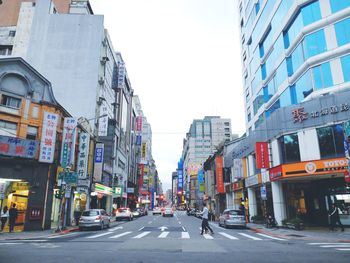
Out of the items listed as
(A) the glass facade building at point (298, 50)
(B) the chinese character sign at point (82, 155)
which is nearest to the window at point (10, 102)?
(B) the chinese character sign at point (82, 155)

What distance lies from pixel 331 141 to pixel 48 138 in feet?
69.4

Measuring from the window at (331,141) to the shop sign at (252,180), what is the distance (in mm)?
7995

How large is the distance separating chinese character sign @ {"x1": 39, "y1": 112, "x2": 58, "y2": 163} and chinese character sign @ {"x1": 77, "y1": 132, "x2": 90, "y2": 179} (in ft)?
21.5

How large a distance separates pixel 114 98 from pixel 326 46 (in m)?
37.0

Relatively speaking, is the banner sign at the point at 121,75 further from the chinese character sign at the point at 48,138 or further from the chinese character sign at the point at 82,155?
the chinese character sign at the point at 48,138

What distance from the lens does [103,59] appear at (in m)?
42.2

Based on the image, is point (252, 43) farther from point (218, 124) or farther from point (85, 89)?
point (218, 124)

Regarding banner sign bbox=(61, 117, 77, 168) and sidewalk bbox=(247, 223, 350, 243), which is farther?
banner sign bbox=(61, 117, 77, 168)

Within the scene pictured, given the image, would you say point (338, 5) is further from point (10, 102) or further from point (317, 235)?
point (10, 102)

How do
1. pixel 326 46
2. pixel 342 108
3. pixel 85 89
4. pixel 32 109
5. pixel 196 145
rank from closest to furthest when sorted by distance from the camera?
pixel 342 108 < pixel 32 109 < pixel 326 46 < pixel 85 89 < pixel 196 145

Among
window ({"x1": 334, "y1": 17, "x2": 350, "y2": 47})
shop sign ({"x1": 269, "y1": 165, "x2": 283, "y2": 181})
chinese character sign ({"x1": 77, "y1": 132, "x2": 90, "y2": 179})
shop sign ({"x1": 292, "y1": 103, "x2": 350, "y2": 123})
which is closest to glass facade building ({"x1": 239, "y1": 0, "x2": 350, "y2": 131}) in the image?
window ({"x1": 334, "y1": 17, "x2": 350, "y2": 47})

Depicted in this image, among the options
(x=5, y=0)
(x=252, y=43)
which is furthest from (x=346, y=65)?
(x=5, y=0)

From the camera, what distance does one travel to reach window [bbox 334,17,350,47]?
76.4ft

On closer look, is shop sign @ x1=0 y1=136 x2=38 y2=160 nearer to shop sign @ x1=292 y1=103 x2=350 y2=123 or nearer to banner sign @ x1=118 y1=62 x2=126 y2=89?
shop sign @ x1=292 y1=103 x2=350 y2=123
